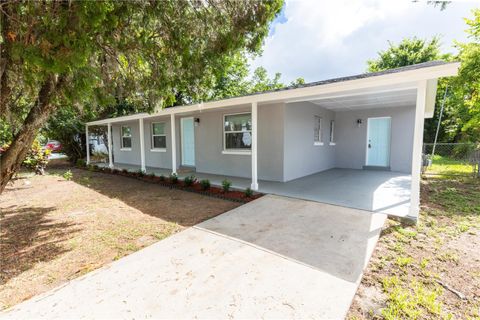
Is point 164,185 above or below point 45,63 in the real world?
below

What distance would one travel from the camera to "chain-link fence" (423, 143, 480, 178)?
9.08m

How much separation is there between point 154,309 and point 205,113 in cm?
753

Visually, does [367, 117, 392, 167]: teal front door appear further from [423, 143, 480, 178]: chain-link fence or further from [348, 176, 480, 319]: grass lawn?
[348, 176, 480, 319]: grass lawn

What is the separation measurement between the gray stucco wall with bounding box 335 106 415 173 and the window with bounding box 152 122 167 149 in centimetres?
806

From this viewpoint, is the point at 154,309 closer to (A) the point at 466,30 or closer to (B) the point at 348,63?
(A) the point at 466,30

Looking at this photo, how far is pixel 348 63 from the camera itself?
2069 cm

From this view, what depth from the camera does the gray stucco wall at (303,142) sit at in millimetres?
7215

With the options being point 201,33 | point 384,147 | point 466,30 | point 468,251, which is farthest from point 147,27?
point 466,30

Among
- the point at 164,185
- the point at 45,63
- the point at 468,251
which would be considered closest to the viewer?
the point at 45,63

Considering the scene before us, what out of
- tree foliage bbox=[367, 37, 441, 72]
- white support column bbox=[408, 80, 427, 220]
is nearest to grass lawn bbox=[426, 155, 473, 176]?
white support column bbox=[408, 80, 427, 220]

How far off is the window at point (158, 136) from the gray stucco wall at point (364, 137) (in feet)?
26.4

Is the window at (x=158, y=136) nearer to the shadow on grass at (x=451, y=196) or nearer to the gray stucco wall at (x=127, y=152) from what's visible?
the gray stucco wall at (x=127, y=152)

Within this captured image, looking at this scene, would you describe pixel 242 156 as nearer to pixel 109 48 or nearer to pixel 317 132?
pixel 317 132

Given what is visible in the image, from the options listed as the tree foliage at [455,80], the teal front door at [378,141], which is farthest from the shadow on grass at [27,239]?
the tree foliage at [455,80]
